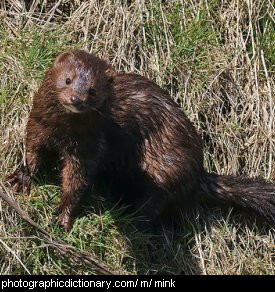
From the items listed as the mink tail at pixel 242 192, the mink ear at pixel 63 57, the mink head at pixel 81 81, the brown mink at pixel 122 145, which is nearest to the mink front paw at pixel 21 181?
the brown mink at pixel 122 145

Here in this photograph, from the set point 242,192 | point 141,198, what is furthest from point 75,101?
point 242,192

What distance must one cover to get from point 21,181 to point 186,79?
4.25 ft

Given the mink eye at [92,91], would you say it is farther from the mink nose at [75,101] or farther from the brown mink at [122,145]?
the mink nose at [75,101]

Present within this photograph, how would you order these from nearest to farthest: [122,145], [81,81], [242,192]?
[81,81], [122,145], [242,192]

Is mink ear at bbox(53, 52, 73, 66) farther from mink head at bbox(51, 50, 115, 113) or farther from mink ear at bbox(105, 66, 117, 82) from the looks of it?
mink ear at bbox(105, 66, 117, 82)

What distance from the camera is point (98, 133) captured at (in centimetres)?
618

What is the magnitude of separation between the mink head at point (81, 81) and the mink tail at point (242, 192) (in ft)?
3.36

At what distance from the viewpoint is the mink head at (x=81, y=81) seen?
19.1 feet

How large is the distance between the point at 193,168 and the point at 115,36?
1014 millimetres

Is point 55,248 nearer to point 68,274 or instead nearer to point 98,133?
point 68,274

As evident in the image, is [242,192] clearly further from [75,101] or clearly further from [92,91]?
[75,101]

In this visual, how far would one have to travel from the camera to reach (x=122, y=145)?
6.43 meters

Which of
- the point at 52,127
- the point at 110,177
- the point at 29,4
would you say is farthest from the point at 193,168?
the point at 29,4

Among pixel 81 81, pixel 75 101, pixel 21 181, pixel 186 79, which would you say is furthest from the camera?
pixel 186 79
